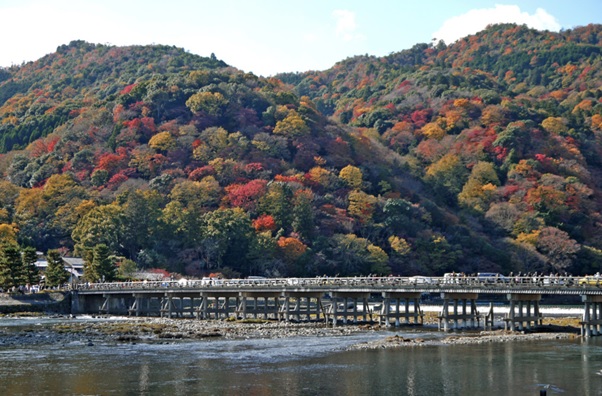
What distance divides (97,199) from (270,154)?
25953 millimetres

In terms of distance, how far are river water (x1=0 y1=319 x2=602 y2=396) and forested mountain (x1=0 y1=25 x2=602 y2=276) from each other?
46.3 meters

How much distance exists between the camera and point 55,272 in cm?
8700

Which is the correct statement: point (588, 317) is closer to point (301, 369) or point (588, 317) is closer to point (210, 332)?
point (301, 369)

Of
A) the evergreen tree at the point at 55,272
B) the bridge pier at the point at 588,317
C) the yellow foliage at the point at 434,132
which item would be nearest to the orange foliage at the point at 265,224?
the evergreen tree at the point at 55,272

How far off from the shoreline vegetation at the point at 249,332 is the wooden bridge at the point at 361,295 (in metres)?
1.30

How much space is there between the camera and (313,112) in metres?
146

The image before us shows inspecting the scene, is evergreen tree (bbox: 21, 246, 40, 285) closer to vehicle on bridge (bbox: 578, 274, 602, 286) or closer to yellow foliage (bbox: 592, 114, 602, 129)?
vehicle on bridge (bbox: 578, 274, 602, 286)

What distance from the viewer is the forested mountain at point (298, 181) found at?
104 meters

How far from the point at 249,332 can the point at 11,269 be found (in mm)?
30697

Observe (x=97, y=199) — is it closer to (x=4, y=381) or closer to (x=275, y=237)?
(x=275, y=237)

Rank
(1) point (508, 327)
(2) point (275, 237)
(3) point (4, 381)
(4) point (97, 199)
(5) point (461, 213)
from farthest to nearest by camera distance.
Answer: (5) point (461, 213) < (4) point (97, 199) < (2) point (275, 237) < (1) point (508, 327) < (3) point (4, 381)

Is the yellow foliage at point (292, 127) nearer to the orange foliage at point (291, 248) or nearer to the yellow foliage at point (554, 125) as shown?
the orange foliage at point (291, 248)

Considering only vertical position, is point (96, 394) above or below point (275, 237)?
below

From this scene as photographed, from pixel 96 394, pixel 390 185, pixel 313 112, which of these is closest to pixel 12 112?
pixel 313 112
